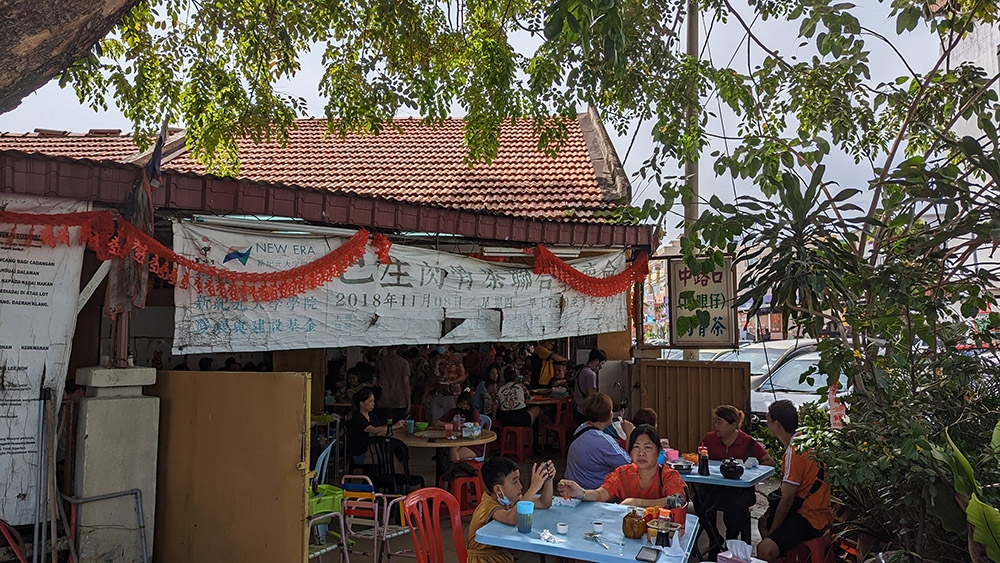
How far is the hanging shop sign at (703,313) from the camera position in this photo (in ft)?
31.3

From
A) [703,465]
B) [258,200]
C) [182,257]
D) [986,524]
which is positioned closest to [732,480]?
[703,465]

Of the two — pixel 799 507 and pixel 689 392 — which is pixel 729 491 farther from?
pixel 689 392

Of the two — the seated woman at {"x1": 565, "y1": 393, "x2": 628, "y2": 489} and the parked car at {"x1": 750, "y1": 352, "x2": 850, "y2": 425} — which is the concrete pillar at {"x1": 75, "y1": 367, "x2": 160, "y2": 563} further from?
the parked car at {"x1": 750, "y1": 352, "x2": 850, "y2": 425}

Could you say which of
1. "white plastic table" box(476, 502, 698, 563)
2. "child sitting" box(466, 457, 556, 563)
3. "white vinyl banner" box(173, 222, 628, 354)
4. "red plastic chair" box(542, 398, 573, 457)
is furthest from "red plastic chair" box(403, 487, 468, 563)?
"red plastic chair" box(542, 398, 573, 457)

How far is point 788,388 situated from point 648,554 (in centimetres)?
780

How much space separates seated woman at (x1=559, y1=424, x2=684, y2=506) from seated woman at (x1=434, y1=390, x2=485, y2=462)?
2.91 meters

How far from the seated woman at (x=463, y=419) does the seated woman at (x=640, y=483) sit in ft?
9.54

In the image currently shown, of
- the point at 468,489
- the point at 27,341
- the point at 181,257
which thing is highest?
the point at 181,257

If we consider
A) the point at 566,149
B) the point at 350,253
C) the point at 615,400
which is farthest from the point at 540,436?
the point at 350,253

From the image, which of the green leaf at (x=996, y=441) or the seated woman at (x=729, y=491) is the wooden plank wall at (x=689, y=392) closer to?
the seated woman at (x=729, y=491)

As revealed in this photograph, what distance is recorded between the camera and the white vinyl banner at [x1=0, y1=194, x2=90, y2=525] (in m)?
4.93

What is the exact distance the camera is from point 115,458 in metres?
5.31

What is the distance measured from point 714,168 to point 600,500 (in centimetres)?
252

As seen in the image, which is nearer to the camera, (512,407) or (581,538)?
(581,538)
